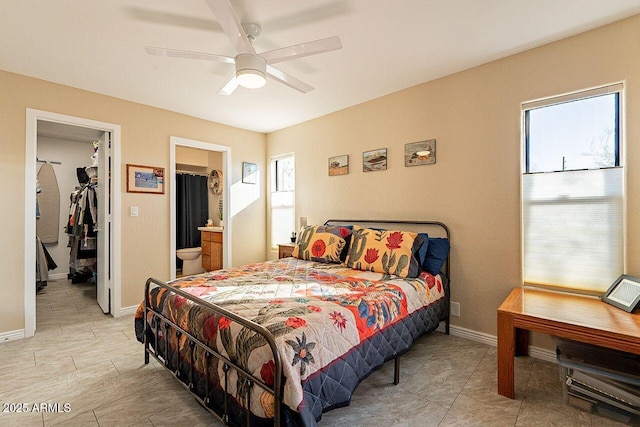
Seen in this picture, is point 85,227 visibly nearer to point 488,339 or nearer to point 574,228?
point 488,339

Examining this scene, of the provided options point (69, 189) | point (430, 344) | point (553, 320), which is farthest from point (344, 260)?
point (69, 189)

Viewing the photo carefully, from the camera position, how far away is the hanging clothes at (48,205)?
5.05m

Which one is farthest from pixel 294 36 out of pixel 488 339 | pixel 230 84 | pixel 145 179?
pixel 488 339

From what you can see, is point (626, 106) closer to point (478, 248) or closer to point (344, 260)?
point (478, 248)

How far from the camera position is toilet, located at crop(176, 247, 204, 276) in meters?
5.34

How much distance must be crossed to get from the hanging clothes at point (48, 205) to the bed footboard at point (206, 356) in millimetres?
4404

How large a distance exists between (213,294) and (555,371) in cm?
255

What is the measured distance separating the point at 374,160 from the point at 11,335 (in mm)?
4010

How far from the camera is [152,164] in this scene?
12.2 ft

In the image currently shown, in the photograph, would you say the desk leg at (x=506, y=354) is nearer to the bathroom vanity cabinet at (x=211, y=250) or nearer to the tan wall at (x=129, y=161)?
the tan wall at (x=129, y=161)

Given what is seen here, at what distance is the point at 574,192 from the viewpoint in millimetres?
2279

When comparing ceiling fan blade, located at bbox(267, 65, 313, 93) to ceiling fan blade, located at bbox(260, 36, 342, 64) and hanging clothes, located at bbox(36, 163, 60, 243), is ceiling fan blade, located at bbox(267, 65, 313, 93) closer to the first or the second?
ceiling fan blade, located at bbox(260, 36, 342, 64)

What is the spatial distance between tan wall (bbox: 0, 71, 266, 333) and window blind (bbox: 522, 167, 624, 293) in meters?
3.67

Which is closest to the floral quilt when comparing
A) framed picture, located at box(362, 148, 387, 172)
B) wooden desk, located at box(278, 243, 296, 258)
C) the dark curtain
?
wooden desk, located at box(278, 243, 296, 258)
